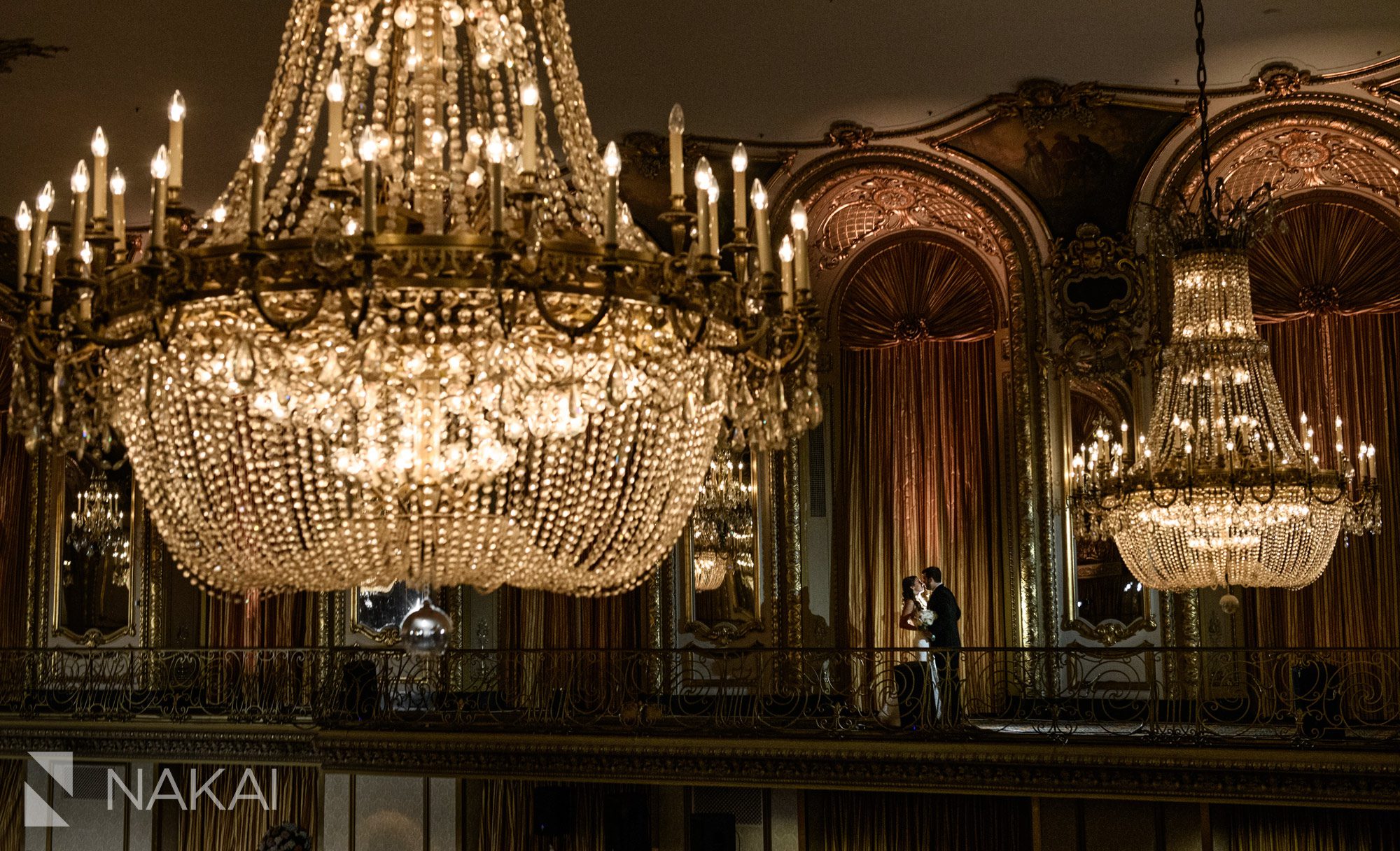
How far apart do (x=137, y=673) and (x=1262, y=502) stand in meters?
9.71

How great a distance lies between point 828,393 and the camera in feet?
39.4

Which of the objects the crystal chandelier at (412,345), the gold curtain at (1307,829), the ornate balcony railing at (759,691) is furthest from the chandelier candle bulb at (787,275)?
the gold curtain at (1307,829)

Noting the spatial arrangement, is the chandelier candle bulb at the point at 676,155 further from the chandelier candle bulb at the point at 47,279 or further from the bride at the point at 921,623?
the bride at the point at 921,623

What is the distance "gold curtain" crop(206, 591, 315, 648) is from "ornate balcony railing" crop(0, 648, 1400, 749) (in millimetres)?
301

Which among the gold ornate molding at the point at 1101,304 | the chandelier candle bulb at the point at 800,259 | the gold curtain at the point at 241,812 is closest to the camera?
the chandelier candle bulb at the point at 800,259

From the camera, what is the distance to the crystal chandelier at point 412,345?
10.5 ft

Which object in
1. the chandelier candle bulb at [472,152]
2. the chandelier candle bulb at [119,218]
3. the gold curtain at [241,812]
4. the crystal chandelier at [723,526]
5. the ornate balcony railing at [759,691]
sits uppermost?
the chandelier candle bulb at [472,152]

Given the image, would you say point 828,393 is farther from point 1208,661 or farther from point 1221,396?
point 1221,396

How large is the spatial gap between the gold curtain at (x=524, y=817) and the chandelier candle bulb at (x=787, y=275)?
28.9ft

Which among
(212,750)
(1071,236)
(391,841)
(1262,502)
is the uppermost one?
(1071,236)

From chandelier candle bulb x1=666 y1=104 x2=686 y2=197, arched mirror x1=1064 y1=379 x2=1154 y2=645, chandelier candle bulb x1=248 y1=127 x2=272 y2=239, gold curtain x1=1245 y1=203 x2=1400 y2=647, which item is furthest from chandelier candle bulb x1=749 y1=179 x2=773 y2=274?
gold curtain x1=1245 y1=203 x2=1400 y2=647

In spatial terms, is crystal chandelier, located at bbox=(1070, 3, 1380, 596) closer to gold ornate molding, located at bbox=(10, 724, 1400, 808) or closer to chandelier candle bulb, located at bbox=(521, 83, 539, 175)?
gold ornate molding, located at bbox=(10, 724, 1400, 808)

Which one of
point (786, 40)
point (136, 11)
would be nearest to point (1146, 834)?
point (786, 40)

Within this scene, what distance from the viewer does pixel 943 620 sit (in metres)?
9.76
